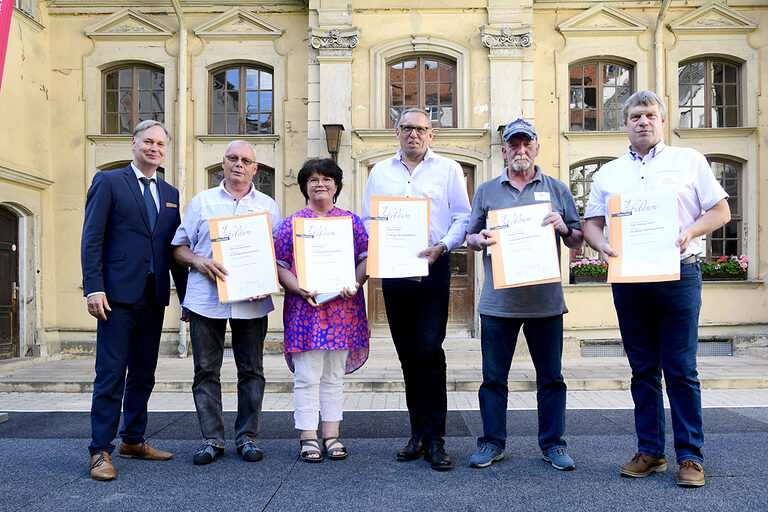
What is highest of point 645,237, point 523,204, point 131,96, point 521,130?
point 131,96

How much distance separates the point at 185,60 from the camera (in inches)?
429

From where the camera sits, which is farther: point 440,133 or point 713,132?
point 713,132

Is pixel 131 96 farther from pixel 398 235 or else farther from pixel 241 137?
pixel 398 235

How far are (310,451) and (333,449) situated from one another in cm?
16

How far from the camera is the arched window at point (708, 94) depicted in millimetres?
11062

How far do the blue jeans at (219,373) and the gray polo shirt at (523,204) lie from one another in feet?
5.10

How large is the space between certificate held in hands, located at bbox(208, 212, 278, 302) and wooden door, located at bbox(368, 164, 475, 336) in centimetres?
649

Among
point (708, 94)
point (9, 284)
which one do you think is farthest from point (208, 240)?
point (708, 94)

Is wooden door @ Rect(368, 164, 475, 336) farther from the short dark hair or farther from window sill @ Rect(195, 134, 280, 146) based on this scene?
the short dark hair

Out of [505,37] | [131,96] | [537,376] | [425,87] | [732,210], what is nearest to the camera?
Answer: [537,376]

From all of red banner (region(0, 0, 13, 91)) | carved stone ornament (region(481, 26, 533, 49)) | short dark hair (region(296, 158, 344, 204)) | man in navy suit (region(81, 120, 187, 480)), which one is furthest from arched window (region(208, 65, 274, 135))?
short dark hair (region(296, 158, 344, 204))

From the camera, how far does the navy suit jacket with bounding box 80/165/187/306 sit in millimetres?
3939

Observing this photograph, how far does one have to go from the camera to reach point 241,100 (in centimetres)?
1126

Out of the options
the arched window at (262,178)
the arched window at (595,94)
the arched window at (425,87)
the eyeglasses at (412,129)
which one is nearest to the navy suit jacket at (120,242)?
the eyeglasses at (412,129)
